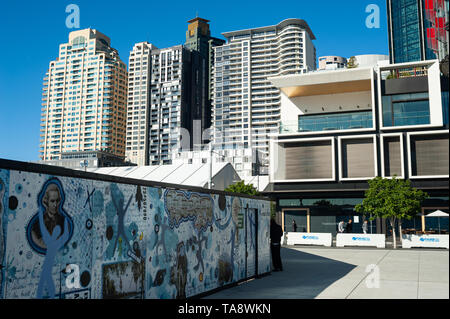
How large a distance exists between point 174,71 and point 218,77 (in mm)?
28322

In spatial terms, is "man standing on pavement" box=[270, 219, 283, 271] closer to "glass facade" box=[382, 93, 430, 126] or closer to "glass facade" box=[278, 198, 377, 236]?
"glass facade" box=[278, 198, 377, 236]

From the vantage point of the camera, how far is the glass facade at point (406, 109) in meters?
35.0

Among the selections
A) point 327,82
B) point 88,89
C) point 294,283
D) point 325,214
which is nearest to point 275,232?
point 294,283

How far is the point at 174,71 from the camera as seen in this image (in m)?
196

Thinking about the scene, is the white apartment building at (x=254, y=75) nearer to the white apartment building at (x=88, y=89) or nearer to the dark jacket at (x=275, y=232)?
the white apartment building at (x=88, y=89)

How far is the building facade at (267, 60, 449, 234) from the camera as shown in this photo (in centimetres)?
3444

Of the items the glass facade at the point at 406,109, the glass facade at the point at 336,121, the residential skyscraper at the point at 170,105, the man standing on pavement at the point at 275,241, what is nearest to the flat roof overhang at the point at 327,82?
the glass facade at the point at 406,109

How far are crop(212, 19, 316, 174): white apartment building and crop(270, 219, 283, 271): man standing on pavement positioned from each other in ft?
489

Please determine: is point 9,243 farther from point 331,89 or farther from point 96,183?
point 331,89

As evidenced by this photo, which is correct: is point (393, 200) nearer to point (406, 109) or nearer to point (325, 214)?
point (325, 214)

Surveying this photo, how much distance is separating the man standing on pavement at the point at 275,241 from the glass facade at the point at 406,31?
456ft

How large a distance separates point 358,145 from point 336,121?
295 cm

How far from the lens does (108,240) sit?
7090 millimetres

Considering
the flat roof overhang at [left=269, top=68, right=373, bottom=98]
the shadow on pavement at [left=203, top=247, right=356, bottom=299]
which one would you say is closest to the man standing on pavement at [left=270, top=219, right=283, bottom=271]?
the shadow on pavement at [left=203, top=247, right=356, bottom=299]
